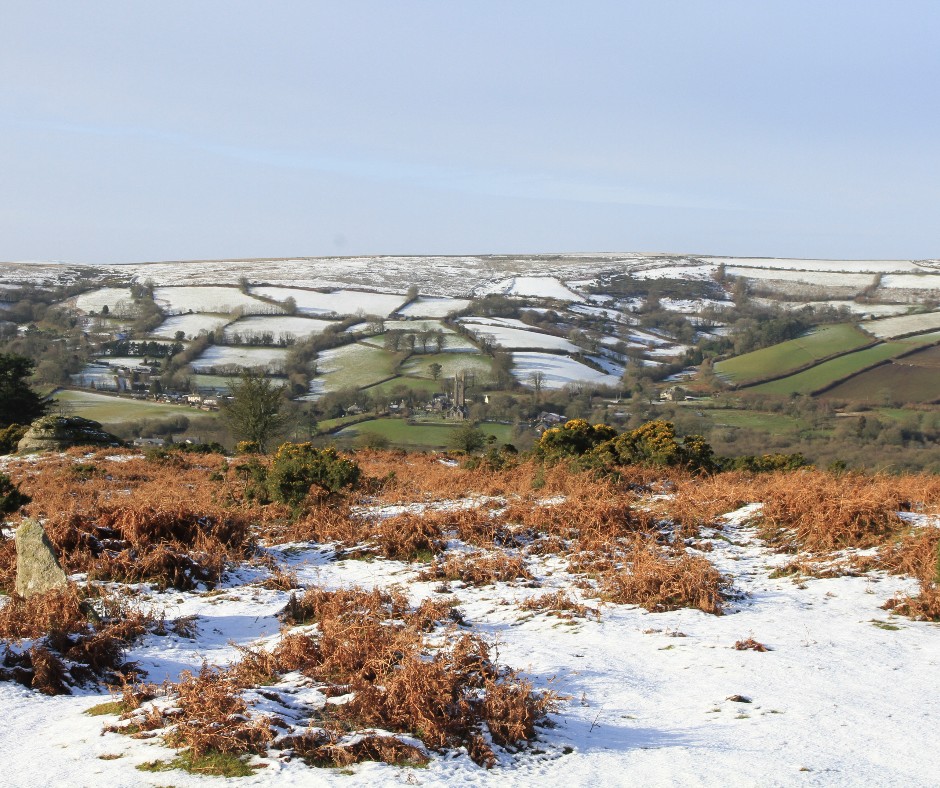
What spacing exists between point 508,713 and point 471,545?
5.84 metres

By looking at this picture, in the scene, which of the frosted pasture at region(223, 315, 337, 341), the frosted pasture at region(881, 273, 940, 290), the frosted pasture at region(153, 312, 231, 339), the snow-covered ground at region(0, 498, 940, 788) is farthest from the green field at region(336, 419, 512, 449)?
the frosted pasture at region(881, 273, 940, 290)

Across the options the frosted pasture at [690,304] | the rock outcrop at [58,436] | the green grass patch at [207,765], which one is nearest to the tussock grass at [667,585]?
the green grass patch at [207,765]

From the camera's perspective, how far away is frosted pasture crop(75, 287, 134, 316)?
312 feet

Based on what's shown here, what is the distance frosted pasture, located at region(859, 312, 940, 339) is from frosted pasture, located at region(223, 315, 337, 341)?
190ft

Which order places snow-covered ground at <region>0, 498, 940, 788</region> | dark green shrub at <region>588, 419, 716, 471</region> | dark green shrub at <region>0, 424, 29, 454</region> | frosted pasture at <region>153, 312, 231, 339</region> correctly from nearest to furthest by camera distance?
1. snow-covered ground at <region>0, 498, 940, 788</region>
2. dark green shrub at <region>588, 419, 716, 471</region>
3. dark green shrub at <region>0, 424, 29, 454</region>
4. frosted pasture at <region>153, 312, 231, 339</region>

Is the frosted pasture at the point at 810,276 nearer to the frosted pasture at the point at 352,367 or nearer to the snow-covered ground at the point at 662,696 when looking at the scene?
the frosted pasture at the point at 352,367

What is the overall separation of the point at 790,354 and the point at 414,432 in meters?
42.3

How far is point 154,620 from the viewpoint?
818 centimetres

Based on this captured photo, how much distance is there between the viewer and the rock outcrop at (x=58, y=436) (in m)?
26.5

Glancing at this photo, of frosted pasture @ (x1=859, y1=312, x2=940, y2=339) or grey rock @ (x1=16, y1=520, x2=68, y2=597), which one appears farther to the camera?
frosted pasture @ (x1=859, y1=312, x2=940, y2=339)

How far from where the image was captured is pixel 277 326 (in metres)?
86.4

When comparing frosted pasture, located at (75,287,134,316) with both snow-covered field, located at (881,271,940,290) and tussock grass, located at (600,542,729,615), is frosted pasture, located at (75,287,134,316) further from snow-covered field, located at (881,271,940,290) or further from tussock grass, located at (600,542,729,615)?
snow-covered field, located at (881,271,940,290)

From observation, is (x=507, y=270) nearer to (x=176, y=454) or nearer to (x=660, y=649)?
(x=176, y=454)

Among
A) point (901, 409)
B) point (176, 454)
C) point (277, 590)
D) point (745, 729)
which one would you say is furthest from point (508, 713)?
point (901, 409)
